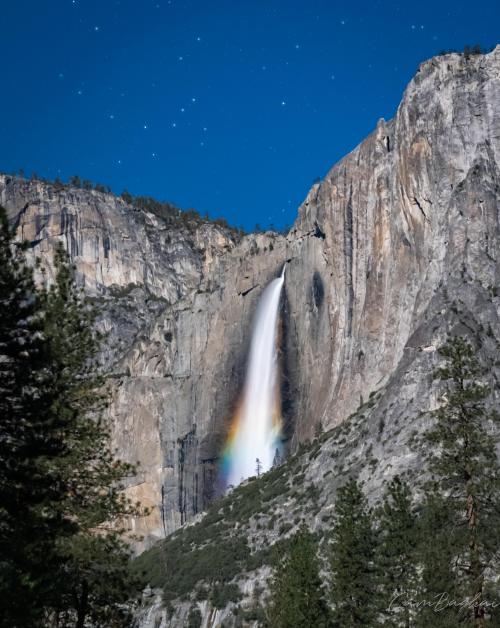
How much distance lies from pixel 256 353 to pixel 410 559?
77295mm

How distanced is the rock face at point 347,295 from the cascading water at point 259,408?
171 cm

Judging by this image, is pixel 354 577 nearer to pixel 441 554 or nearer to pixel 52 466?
pixel 441 554

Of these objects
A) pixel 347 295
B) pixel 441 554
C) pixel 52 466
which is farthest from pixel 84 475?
pixel 347 295

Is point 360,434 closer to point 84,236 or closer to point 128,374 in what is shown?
point 128,374

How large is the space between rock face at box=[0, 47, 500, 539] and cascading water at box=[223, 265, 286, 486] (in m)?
1.71

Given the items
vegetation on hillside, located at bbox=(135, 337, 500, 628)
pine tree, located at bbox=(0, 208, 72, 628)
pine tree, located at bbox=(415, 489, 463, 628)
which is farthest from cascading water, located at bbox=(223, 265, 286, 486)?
pine tree, located at bbox=(0, 208, 72, 628)

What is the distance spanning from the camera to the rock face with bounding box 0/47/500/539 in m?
78.5

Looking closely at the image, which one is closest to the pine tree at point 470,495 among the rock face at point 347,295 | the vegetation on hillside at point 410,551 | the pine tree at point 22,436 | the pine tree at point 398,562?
the vegetation on hillside at point 410,551

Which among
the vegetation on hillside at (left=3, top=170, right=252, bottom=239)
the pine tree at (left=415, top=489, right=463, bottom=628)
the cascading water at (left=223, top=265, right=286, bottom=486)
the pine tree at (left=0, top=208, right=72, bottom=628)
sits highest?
the vegetation on hillside at (left=3, top=170, right=252, bottom=239)

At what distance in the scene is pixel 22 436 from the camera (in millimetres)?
18531

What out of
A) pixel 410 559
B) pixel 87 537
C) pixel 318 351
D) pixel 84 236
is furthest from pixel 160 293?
pixel 87 537

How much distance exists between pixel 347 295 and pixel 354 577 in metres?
63.6

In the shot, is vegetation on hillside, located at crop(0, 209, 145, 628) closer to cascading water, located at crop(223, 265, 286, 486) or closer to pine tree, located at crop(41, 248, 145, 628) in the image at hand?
pine tree, located at crop(41, 248, 145, 628)

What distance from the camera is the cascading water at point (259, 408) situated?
359 feet
